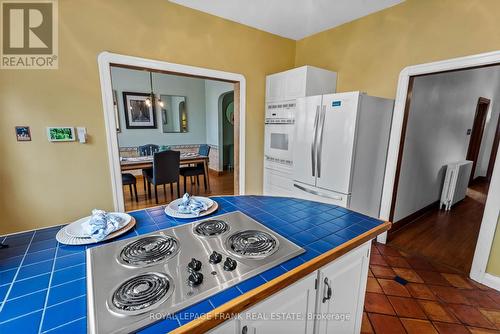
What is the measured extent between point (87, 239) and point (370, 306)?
2001 mm

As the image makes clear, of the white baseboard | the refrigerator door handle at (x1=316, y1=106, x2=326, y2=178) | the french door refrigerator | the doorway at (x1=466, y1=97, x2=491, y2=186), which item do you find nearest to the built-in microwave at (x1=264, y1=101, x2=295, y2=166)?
the french door refrigerator

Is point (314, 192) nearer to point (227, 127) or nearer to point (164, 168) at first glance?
point (164, 168)

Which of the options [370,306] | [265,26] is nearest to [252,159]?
[265,26]

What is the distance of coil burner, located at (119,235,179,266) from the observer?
841mm

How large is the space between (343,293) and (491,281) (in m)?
1.85

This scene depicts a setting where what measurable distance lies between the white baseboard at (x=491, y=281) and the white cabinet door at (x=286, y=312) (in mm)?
2054

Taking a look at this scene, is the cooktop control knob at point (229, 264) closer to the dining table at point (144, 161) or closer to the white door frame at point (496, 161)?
the white door frame at point (496, 161)

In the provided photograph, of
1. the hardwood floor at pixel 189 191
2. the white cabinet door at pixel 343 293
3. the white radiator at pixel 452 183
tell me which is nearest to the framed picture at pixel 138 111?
the hardwood floor at pixel 189 191

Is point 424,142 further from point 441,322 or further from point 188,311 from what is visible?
point 188,311

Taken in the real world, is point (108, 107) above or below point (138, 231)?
above

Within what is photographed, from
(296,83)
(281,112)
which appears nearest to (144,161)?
(281,112)

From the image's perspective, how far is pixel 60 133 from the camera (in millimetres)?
1978

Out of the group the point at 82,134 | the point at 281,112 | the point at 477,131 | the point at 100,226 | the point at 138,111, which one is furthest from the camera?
the point at 138,111

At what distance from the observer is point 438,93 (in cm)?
296
